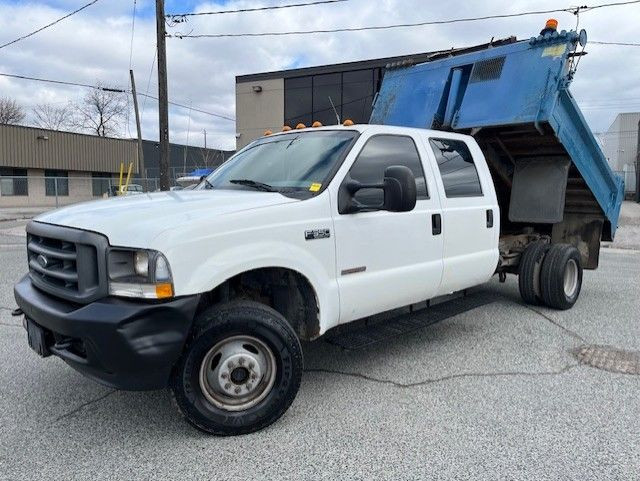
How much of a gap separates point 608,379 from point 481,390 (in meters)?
1.09

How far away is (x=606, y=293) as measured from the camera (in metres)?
7.44

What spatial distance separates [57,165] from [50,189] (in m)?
5.92

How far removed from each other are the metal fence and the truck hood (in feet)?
91.7

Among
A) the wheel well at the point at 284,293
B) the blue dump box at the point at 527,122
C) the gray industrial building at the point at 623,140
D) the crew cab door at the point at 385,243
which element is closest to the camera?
the wheel well at the point at 284,293

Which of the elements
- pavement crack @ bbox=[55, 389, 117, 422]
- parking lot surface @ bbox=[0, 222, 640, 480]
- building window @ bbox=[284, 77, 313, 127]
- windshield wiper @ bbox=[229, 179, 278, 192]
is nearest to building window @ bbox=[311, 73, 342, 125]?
building window @ bbox=[284, 77, 313, 127]

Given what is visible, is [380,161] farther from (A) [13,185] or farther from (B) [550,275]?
(A) [13,185]

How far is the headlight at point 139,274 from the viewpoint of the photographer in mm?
2877

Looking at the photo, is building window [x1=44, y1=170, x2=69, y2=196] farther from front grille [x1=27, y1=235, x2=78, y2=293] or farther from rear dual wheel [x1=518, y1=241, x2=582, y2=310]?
front grille [x1=27, y1=235, x2=78, y2=293]

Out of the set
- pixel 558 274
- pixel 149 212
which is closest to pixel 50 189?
pixel 558 274

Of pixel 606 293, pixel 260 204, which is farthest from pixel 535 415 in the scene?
pixel 606 293

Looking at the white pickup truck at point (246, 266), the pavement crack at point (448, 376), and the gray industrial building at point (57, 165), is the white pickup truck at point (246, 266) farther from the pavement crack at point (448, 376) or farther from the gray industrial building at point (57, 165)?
the gray industrial building at point (57, 165)

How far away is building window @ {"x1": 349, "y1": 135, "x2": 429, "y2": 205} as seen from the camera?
396cm

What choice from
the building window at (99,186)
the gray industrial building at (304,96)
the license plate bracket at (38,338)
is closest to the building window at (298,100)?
the gray industrial building at (304,96)

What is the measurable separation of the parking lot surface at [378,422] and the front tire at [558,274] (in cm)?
105
